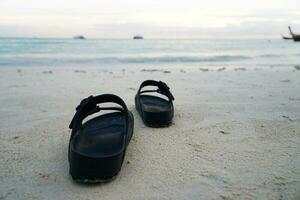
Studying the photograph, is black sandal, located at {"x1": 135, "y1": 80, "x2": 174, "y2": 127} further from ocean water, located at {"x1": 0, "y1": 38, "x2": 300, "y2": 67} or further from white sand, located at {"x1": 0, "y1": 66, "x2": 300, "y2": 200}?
ocean water, located at {"x1": 0, "y1": 38, "x2": 300, "y2": 67}

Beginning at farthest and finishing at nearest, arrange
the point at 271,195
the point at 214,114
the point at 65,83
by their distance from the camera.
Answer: the point at 65,83 → the point at 214,114 → the point at 271,195

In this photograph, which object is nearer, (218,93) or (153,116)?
(153,116)

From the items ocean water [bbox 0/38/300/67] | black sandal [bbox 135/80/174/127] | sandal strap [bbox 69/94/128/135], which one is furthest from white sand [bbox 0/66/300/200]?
ocean water [bbox 0/38/300/67]

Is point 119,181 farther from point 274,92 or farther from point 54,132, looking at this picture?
point 274,92

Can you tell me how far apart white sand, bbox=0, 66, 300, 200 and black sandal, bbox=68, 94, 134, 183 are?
98 millimetres

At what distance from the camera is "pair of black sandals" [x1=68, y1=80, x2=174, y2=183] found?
1.68m

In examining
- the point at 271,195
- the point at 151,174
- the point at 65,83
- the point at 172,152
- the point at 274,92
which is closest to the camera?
the point at 271,195

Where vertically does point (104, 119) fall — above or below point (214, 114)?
above

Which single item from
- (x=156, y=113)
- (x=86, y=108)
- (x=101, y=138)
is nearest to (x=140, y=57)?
(x=156, y=113)

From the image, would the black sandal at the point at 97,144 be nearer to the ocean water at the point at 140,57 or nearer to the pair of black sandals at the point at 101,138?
the pair of black sandals at the point at 101,138

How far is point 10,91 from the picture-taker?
176 inches

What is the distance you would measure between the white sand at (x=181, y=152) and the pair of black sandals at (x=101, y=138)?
9cm

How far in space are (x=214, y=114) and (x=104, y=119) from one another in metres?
1.34

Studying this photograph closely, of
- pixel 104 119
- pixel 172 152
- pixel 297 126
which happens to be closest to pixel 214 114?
pixel 297 126
